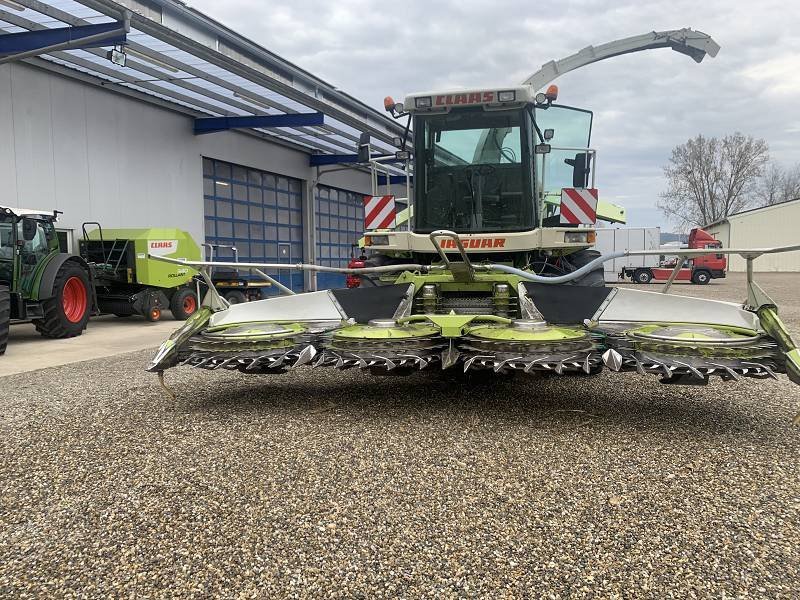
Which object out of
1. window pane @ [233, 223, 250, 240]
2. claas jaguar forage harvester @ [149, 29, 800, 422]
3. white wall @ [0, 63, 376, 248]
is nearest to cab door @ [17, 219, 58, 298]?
white wall @ [0, 63, 376, 248]

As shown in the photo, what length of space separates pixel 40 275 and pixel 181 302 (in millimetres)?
3254

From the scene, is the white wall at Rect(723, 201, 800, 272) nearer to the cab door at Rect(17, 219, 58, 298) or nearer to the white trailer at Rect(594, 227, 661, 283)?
the white trailer at Rect(594, 227, 661, 283)

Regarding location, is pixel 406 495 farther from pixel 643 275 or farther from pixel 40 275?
pixel 643 275

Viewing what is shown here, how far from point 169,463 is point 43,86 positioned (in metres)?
9.99

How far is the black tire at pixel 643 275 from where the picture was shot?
82.2ft

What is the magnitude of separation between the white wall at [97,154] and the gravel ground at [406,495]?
747cm

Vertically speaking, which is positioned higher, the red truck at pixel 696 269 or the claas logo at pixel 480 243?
the claas logo at pixel 480 243

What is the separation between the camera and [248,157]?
1614cm

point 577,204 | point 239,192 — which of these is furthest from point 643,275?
point 577,204

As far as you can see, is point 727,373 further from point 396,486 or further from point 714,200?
point 714,200

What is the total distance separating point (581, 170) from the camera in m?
5.75

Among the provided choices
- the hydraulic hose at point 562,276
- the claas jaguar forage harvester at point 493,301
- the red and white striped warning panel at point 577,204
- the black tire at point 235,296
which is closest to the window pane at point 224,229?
the black tire at point 235,296

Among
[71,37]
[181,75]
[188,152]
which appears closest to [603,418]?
[71,37]

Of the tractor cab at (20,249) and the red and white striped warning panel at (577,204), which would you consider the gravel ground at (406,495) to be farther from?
the tractor cab at (20,249)
